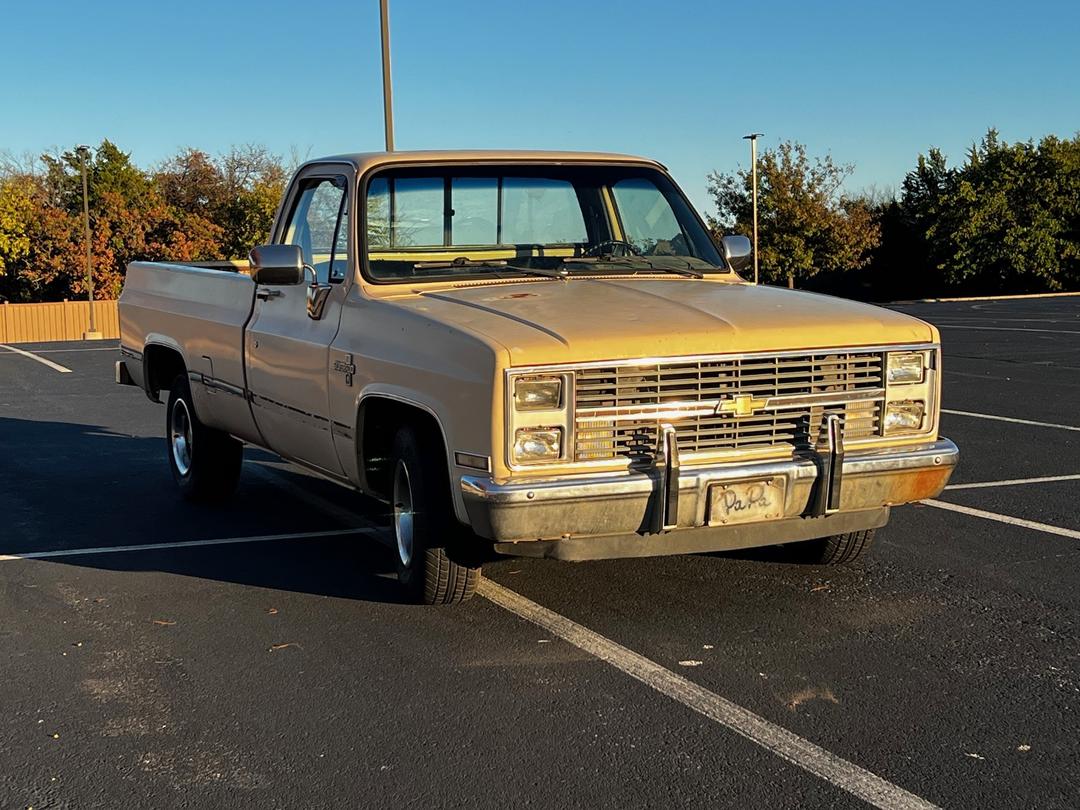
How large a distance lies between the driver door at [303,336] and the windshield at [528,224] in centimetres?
28

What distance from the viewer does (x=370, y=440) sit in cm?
582

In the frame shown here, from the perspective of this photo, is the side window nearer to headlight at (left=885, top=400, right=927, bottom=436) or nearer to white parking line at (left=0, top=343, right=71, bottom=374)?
headlight at (left=885, top=400, right=927, bottom=436)

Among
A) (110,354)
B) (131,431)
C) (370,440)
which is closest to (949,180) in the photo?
(110,354)

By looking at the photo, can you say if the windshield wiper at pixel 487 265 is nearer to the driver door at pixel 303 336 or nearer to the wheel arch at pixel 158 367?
the driver door at pixel 303 336

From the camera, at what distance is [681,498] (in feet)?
15.7

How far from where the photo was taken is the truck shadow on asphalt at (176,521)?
20.7 feet

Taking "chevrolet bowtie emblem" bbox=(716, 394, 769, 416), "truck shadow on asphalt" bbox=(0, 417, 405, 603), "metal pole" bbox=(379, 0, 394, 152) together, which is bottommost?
"truck shadow on asphalt" bbox=(0, 417, 405, 603)

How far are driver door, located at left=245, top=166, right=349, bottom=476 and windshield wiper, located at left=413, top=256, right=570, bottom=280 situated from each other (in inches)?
16.0

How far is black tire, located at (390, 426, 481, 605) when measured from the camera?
5215mm

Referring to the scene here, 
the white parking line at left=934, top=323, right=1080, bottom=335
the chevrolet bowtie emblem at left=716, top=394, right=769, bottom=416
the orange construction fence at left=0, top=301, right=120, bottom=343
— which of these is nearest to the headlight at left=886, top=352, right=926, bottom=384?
the chevrolet bowtie emblem at left=716, top=394, right=769, bottom=416

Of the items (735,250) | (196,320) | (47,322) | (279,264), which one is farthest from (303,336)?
(47,322)

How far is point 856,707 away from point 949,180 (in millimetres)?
53217

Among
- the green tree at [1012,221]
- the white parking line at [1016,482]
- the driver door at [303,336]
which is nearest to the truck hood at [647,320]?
the driver door at [303,336]

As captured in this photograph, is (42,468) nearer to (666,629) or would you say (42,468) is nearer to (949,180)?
(666,629)
